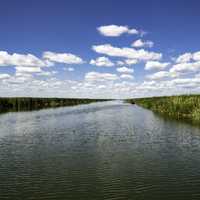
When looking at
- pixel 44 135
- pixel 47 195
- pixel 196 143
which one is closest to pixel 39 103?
pixel 44 135

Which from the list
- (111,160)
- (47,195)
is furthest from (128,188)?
(111,160)

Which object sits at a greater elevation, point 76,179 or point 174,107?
Answer: point 174,107

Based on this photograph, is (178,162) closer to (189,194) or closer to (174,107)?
(189,194)

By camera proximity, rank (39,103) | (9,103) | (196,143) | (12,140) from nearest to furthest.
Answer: (196,143)
(12,140)
(9,103)
(39,103)

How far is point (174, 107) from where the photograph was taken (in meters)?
63.2

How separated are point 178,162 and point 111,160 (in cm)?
545

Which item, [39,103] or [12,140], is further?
[39,103]

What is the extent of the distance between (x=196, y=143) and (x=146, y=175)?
12.8 metres

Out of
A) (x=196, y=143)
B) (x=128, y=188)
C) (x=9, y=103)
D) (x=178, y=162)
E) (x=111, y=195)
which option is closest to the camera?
(x=111, y=195)

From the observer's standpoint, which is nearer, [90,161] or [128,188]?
[128,188]

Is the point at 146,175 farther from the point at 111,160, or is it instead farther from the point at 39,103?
the point at 39,103

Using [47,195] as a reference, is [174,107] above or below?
above

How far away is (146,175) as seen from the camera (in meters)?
19.5

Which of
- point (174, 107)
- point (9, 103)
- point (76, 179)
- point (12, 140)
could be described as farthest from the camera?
point (9, 103)
